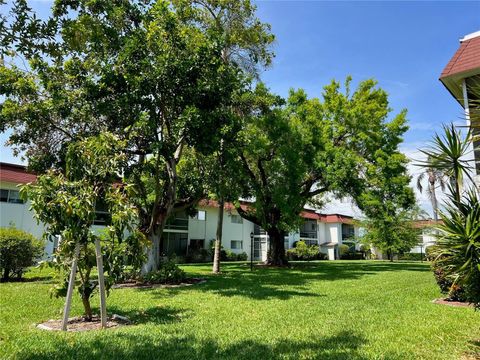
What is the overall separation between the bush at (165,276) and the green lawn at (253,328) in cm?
298

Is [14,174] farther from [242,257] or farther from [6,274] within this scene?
[242,257]

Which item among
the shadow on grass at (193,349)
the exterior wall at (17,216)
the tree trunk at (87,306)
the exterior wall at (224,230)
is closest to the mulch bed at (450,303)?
the shadow on grass at (193,349)

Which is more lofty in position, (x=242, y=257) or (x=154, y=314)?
(x=242, y=257)

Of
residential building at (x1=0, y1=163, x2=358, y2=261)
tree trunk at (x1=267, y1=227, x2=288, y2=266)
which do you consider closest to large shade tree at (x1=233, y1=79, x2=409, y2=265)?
tree trunk at (x1=267, y1=227, x2=288, y2=266)

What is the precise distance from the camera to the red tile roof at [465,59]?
1181 cm

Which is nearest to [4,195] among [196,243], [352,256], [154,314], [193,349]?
[196,243]

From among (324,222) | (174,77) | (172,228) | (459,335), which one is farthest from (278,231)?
(324,222)

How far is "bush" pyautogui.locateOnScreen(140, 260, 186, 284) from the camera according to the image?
15.3 m

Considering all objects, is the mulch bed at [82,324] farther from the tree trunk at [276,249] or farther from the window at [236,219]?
the window at [236,219]

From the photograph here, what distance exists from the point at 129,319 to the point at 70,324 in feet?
3.88

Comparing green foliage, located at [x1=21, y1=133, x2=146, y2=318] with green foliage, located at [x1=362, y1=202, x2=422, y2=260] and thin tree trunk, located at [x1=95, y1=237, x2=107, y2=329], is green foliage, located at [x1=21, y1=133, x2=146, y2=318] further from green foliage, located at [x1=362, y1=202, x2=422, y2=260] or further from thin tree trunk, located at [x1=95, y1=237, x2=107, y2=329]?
green foliage, located at [x1=362, y1=202, x2=422, y2=260]

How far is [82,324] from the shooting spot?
25.1 ft

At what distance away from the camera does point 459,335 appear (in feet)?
22.5

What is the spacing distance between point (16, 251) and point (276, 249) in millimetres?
17533
